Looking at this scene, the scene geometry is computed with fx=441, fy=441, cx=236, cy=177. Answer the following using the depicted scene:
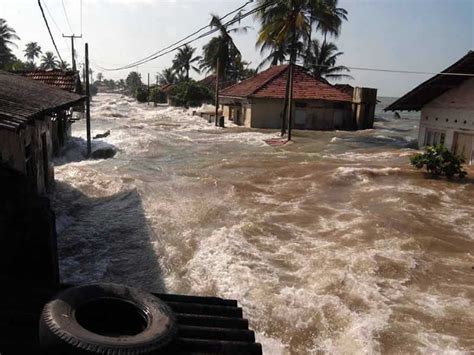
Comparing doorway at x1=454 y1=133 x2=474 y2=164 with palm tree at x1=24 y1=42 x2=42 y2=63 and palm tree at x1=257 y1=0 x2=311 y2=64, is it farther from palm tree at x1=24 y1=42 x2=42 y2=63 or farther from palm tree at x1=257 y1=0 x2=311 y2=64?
palm tree at x1=24 y1=42 x2=42 y2=63

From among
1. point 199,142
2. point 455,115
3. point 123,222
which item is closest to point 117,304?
point 123,222

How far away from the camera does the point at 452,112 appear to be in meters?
21.7

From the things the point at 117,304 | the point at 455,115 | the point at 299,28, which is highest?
the point at 299,28

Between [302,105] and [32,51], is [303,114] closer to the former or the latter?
[302,105]

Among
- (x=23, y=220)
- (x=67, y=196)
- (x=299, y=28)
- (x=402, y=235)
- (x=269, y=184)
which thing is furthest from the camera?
(x=299, y=28)

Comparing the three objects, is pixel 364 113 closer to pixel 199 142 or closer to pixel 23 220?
pixel 199 142

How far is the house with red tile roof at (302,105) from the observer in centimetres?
3528

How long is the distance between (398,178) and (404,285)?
9138 millimetres

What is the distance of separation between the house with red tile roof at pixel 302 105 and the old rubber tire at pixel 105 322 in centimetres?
3137

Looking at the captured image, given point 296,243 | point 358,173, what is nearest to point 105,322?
point 296,243

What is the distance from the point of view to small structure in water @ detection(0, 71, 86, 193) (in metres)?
6.24

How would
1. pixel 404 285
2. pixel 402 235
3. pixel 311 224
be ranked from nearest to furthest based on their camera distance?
1. pixel 404 285
2. pixel 402 235
3. pixel 311 224

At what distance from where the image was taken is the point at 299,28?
89.0 feet

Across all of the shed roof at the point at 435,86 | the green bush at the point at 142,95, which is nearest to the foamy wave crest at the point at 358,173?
the shed roof at the point at 435,86
